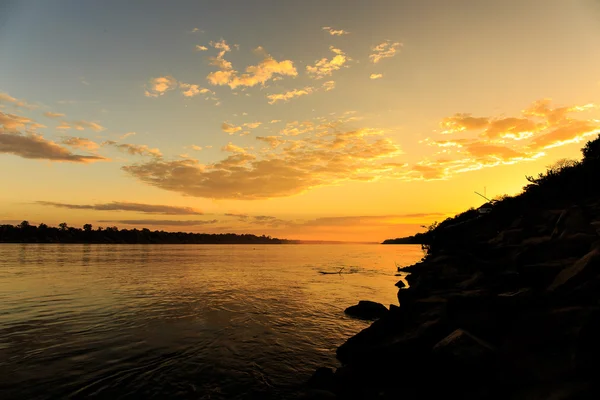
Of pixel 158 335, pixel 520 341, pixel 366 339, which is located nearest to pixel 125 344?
pixel 158 335

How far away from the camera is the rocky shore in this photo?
6453 millimetres

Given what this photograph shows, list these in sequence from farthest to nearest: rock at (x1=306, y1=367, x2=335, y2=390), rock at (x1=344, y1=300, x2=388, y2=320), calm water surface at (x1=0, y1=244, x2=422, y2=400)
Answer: rock at (x1=344, y1=300, x2=388, y2=320) → calm water surface at (x1=0, y1=244, x2=422, y2=400) → rock at (x1=306, y1=367, x2=335, y2=390)

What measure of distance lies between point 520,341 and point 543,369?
123 cm

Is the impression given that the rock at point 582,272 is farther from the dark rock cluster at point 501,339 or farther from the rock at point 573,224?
the rock at point 573,224

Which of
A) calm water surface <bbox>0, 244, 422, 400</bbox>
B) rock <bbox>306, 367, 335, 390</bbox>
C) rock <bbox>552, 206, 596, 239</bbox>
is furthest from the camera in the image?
rock <bbox>552, 206, 596, 239</bbox>

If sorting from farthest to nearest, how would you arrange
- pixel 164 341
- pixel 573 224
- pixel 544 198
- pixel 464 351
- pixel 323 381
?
pixel 544 198
pixel 164 341
pixel 573 224
pixel 323 381
pixel 464 351

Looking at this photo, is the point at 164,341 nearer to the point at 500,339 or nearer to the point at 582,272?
the point at 500,339

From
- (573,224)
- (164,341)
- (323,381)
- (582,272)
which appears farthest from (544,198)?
(164,341)

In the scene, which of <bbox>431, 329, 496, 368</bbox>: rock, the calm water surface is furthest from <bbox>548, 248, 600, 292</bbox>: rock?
the calm water surface

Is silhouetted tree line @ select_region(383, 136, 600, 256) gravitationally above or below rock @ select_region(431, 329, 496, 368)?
above

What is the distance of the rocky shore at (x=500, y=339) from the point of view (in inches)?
254

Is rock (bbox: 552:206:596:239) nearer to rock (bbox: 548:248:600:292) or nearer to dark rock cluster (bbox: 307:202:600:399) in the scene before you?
dark rock cluster (bbox: 307:202:600:399)

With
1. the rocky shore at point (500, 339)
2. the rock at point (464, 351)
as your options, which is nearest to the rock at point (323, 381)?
the rocky shore at point (500, 339)

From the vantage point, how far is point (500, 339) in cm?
859
